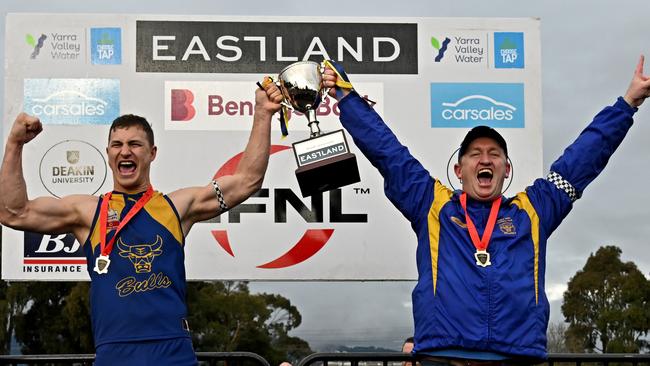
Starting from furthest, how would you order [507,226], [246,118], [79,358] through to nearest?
[246,118], [79,358], [507,226]

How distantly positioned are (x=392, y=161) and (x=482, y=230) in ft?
1.79

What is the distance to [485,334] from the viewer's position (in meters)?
3.60

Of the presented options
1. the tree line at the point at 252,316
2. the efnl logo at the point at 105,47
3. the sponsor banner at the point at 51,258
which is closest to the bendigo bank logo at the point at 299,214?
the sponsor banner at the point at 51,258

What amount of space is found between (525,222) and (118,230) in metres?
1.90

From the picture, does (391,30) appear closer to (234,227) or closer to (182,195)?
(234,227)

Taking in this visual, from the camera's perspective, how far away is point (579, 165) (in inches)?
160

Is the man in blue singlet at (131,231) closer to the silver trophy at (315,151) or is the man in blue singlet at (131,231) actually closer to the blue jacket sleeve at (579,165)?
the silver trophy at (315,151)

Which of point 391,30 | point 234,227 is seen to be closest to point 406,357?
point 234,227

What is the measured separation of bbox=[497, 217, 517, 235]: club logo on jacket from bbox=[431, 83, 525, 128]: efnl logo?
3.40 m

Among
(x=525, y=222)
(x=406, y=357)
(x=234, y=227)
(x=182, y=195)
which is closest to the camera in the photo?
(x=525, y=222)

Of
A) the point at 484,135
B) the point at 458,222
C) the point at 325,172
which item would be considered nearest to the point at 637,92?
the point at 484,135

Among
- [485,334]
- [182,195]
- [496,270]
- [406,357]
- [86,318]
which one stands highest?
[182,195]

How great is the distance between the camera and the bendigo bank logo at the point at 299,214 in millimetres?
7070

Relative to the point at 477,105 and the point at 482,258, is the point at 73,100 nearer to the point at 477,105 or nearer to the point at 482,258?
the point at 477,105
